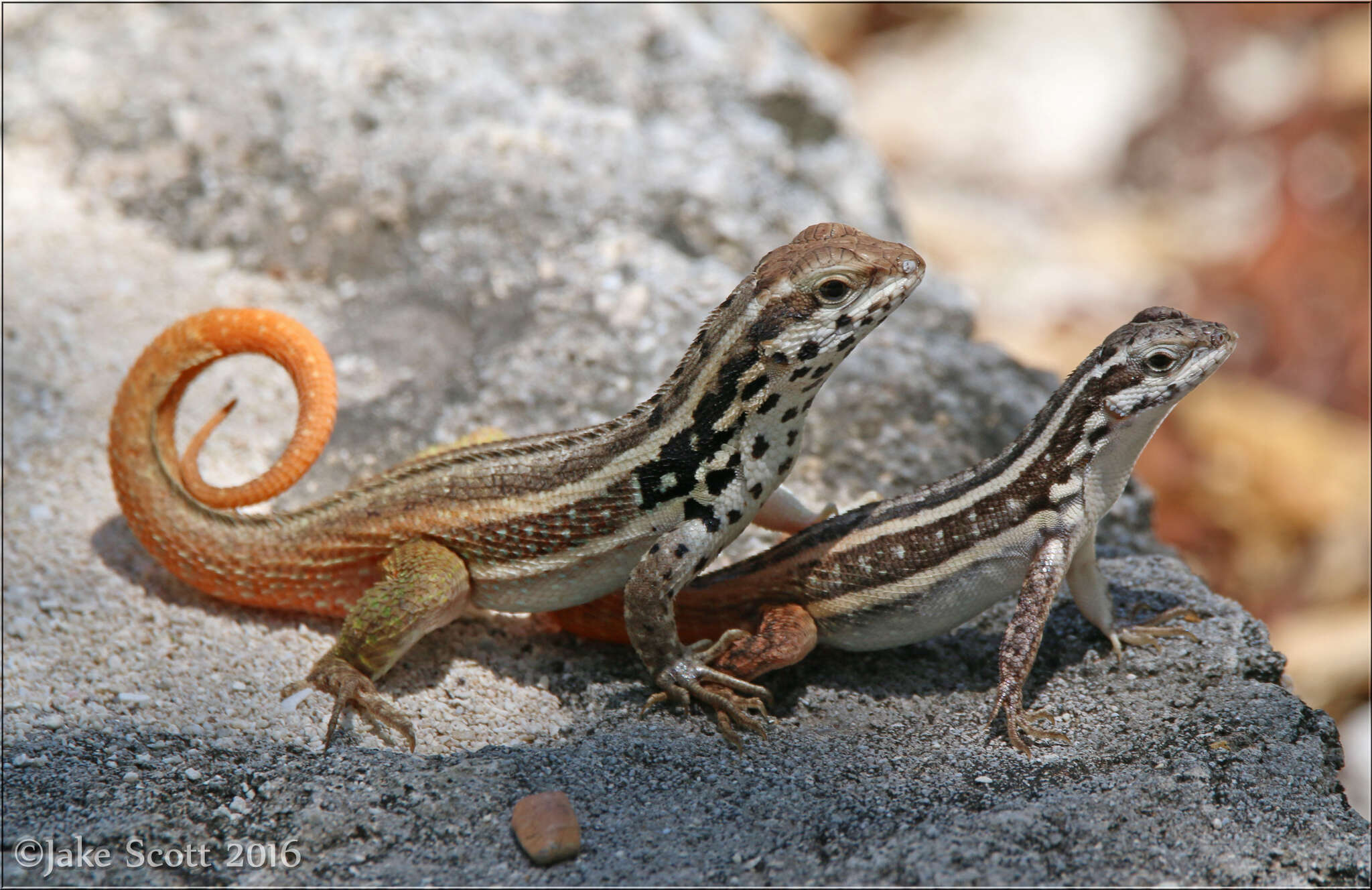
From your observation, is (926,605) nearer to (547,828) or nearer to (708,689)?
(708,689)

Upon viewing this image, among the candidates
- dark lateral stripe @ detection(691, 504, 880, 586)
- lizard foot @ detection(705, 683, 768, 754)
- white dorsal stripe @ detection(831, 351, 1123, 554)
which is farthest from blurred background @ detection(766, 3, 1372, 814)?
lizard foot @ detection(705, 683, 768, 754)

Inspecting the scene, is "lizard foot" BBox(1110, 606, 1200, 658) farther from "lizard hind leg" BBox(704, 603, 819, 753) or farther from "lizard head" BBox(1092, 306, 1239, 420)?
"lizard hind leg" BBox(704, 603, 819, 753)

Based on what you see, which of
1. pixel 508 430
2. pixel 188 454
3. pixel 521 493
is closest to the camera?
pixel 521 493

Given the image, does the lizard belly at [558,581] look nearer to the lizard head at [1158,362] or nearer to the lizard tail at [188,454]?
the lizard tail at [188,454]

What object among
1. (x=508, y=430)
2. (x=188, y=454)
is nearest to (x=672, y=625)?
(x=508, y=430)

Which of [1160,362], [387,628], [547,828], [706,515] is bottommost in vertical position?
[547,828]

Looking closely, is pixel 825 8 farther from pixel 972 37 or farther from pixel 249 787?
pixel 249 787

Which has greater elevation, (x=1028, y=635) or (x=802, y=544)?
(x=802, y=544)
